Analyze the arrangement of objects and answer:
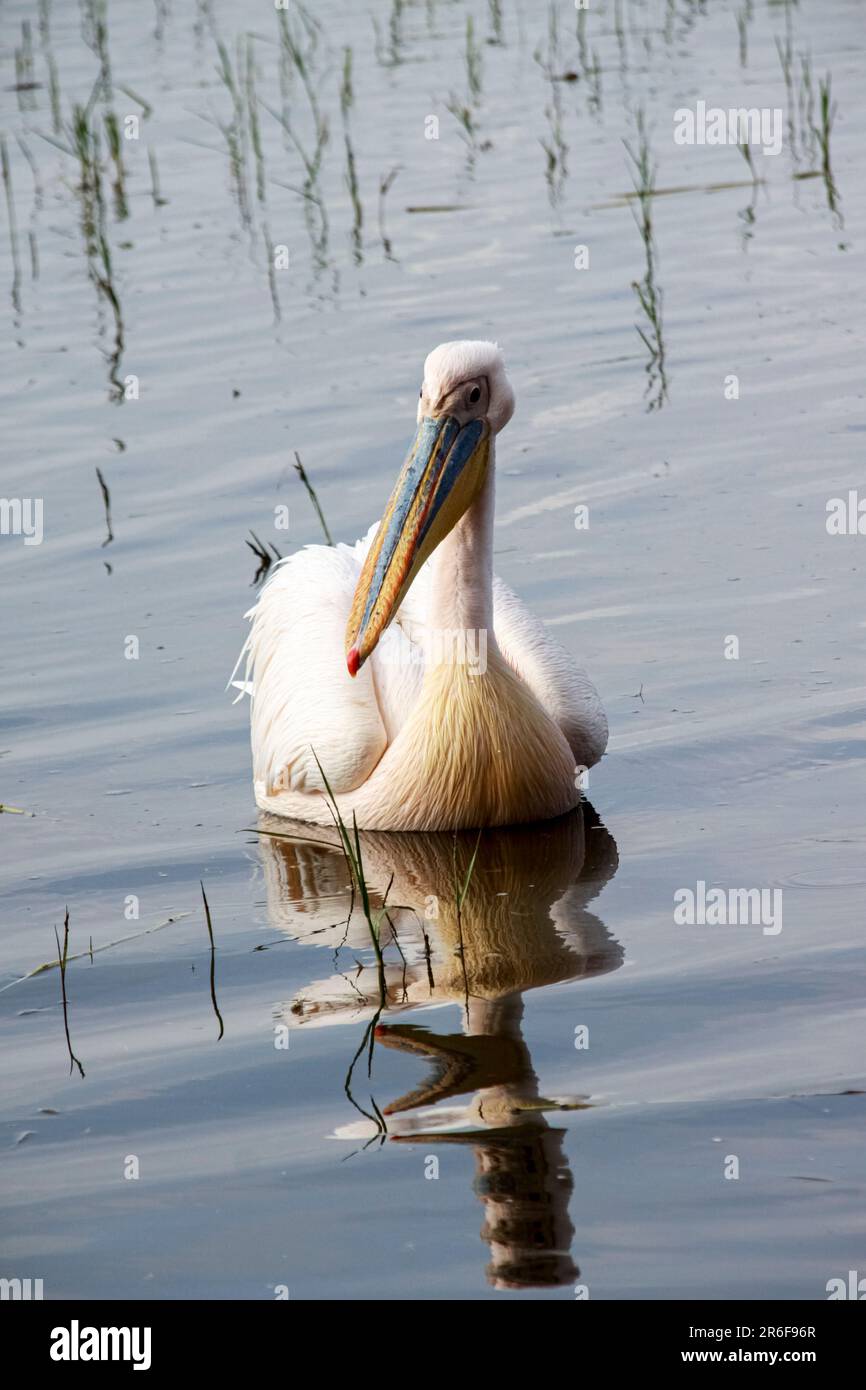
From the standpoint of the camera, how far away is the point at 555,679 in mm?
4883

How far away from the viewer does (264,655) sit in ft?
17.2

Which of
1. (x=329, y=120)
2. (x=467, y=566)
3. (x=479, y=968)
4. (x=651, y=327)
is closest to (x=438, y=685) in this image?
(x=467, y=566)

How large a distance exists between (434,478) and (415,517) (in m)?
0.10

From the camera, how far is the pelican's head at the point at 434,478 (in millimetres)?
4496

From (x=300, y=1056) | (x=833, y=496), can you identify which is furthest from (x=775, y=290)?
(x=300, y=1056)

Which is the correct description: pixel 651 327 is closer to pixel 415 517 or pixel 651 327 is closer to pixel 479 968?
pixel 415 517

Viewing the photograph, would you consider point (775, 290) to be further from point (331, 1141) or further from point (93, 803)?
point (331, 1141)

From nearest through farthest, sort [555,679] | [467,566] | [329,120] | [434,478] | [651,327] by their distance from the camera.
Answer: [434,478]
[467,566]
[555,679]
[651,327]
[329,120]

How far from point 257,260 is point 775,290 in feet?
8.52

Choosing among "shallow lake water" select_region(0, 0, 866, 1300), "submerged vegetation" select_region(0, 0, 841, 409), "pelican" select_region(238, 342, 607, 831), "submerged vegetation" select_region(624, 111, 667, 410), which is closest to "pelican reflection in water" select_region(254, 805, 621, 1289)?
"shallow lake water" select_region(0, 0, 866, 1300)

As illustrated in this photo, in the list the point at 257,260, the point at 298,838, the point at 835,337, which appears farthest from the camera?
the point at 257,260

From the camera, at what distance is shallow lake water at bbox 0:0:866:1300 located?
3.12m

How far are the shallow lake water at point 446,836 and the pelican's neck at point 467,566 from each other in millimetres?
540

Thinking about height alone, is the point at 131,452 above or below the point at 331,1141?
above
